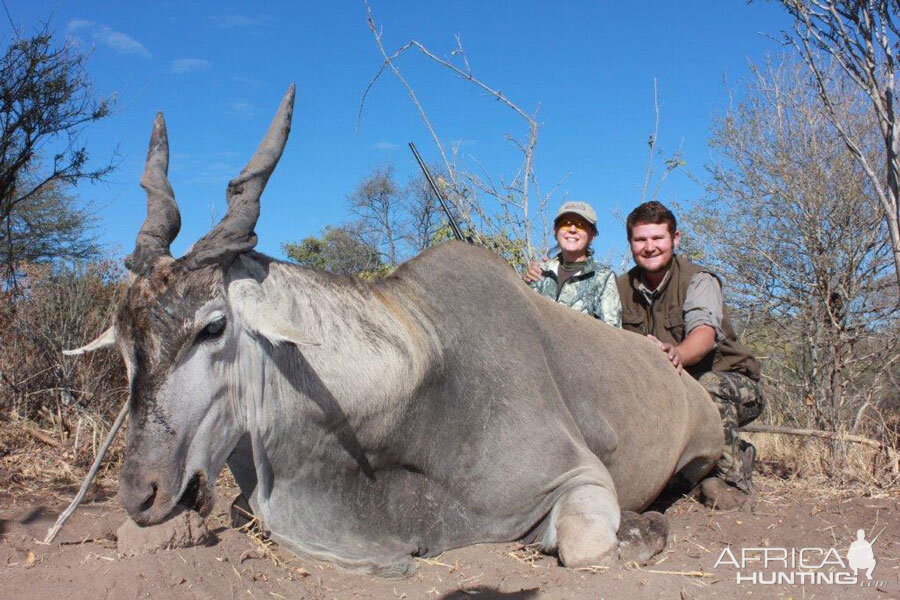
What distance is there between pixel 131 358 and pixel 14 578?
3.48ft

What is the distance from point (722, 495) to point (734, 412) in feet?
2.36

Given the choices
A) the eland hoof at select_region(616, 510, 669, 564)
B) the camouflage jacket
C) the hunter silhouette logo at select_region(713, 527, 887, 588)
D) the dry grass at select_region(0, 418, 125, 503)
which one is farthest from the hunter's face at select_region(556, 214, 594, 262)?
the dry grass at select_region(0, 418, 125, 503)

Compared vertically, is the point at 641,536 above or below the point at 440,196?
Result: below

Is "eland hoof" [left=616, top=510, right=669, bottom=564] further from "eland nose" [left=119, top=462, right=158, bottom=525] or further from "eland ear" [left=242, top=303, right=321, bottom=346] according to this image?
"eland nose" [left=119, top=462, right=158, bottom=525]

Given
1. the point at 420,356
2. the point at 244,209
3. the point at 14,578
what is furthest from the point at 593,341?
the point at 14,578

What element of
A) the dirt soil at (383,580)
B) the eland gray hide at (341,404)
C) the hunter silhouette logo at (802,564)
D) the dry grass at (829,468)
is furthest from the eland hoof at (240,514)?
the dry grass at (829,468)

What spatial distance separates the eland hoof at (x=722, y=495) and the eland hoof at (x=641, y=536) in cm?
146

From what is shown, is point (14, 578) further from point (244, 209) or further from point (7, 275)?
point (7, 275)

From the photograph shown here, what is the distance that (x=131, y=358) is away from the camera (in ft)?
10.9

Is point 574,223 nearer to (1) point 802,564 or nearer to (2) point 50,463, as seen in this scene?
(1) point 802,564

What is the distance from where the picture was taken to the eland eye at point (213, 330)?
3.37 metres

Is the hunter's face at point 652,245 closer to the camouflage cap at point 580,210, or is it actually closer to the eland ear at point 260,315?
the camouflage cap at point 580,210

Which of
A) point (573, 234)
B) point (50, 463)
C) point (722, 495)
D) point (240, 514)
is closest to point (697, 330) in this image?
point (722, 495)

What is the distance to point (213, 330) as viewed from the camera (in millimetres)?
3381
